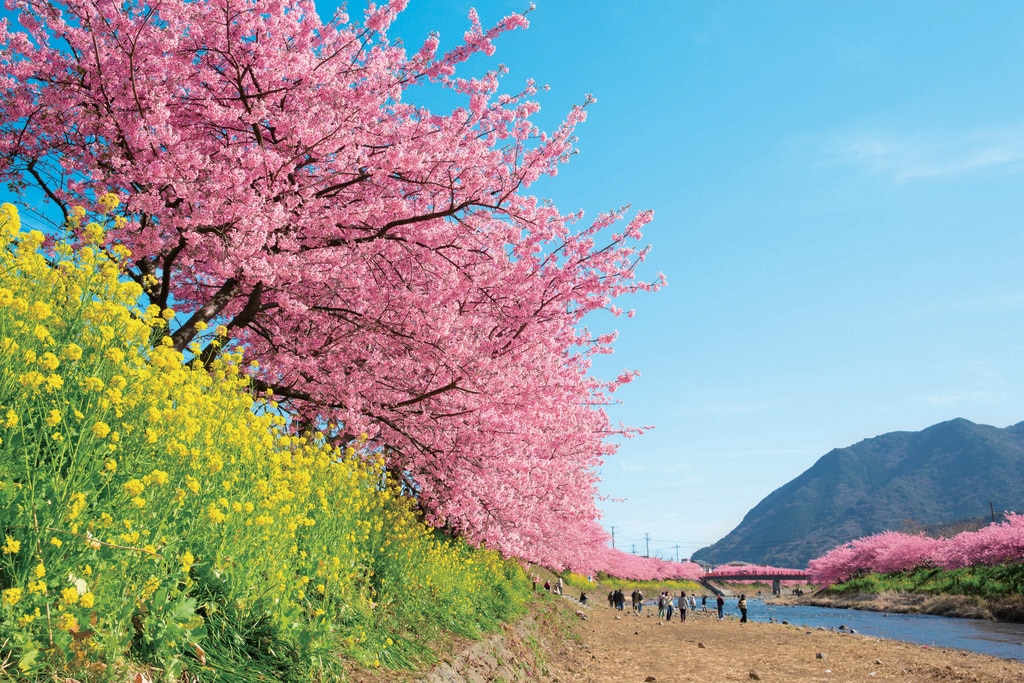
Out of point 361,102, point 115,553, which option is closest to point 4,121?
point 361,102

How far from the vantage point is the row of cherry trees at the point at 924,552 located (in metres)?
38.3

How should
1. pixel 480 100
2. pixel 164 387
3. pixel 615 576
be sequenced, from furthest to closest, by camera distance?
pixel 615 576
pixel 480 100
pixel 164 387

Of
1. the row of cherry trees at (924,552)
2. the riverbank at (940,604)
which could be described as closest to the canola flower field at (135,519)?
the riverbank at (940,604)

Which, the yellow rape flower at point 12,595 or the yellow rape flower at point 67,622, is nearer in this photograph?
the yellow rape flower at point 12,595

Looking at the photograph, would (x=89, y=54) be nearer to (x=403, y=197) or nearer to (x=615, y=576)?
(x=403, y=197)

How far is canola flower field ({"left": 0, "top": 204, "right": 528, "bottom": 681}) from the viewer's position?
3041 mm

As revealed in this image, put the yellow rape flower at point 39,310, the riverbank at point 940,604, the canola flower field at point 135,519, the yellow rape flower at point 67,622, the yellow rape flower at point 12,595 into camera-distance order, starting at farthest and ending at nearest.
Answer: the riverbank at point 940,604, the yellow rape flower at point 39,310, the canola flower field at point 135,519, the yellow rape flower at point 67,622, the yellow rape flower at point 12,595

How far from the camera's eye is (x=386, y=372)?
32.8 feet

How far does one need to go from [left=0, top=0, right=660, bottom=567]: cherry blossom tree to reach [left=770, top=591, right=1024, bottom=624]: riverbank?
30.7 meters

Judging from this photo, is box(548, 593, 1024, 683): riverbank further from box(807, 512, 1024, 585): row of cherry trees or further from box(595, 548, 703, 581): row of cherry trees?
box(595, 548, 703, 581): row of cherry trees

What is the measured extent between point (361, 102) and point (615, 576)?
68.9 metres

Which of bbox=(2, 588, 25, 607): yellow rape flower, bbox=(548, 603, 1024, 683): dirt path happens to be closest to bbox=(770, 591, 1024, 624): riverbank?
bbox=(548, 603, 1024, 683): dirt path

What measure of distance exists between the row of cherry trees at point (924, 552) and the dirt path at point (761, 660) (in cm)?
2319

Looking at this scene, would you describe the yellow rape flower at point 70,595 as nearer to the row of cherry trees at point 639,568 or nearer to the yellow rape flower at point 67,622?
the yellow rape flower at point 67,622
